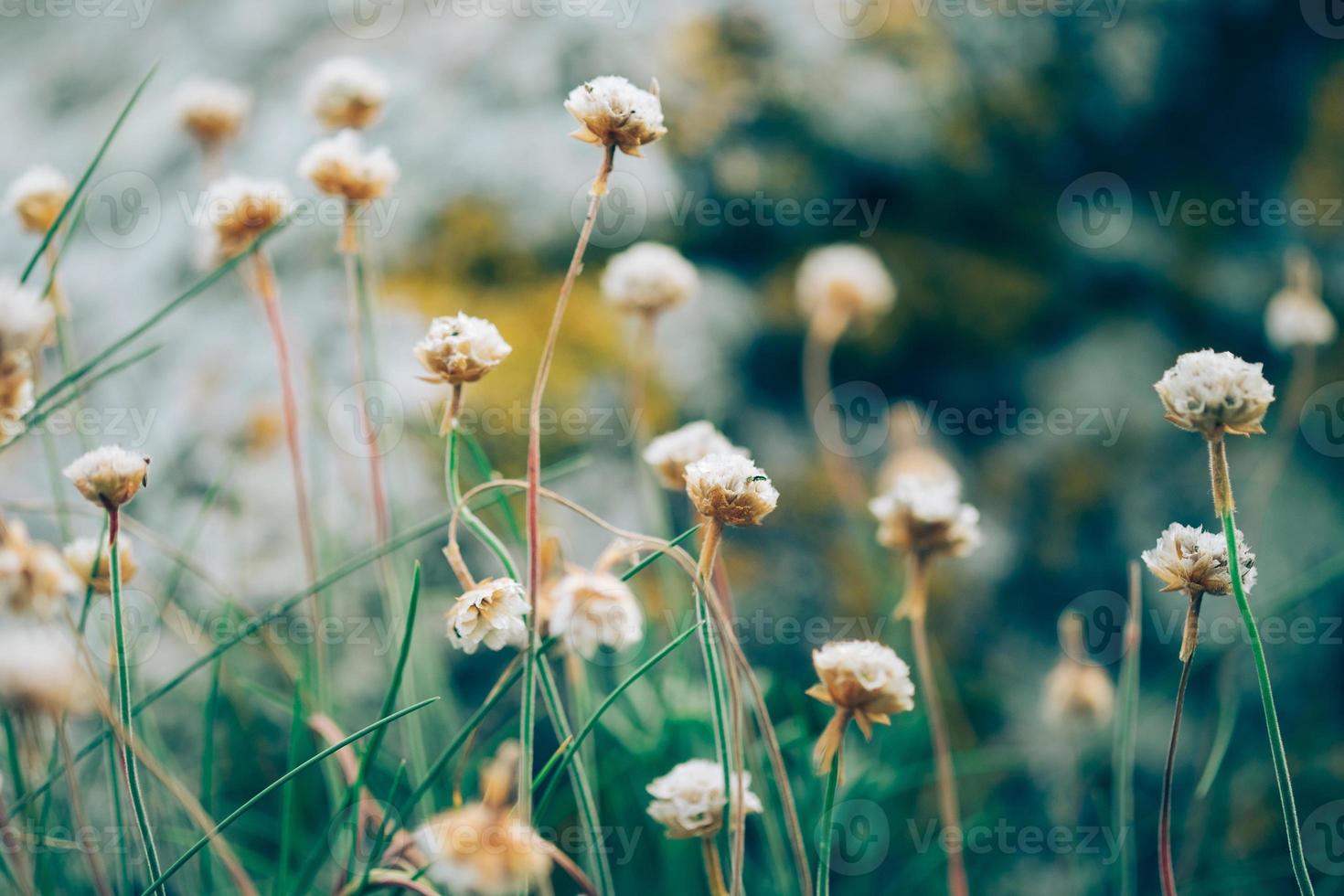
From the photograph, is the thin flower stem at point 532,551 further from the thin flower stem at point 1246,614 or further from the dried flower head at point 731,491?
the thin flower stem at point 1246,614

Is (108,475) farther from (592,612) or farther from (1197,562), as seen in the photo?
(1197,562)

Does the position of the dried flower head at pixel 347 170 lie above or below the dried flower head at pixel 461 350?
above

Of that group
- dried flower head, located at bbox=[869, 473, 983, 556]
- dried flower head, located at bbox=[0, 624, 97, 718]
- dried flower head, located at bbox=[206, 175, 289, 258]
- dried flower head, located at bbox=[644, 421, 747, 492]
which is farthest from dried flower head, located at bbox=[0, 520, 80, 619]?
dried flower head, located at bbox=[869, 473, 983, 556]

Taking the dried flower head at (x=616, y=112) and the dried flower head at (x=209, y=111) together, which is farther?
the dried flower head at (x=209, y=111)

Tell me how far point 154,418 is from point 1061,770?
3.16 feet

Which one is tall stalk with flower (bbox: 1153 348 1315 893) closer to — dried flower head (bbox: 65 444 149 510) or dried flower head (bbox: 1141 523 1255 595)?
dried flower head (bbox: 1141 523 1255 595)

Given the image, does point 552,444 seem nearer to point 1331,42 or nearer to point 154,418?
point 154,418

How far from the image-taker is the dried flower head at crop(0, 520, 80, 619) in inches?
19.2

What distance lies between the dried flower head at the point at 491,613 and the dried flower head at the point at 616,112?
0.21 metres

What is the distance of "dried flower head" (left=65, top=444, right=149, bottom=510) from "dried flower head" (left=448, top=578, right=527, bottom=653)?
15cm

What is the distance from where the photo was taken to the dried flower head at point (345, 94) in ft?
2.15

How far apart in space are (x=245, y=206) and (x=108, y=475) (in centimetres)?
27

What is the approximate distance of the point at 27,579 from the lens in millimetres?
498

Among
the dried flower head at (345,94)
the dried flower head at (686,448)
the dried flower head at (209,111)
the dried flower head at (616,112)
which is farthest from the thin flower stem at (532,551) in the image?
the dried flower head at (209,111)
